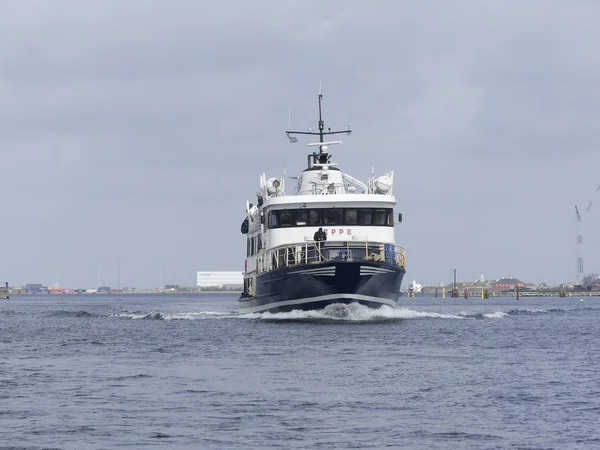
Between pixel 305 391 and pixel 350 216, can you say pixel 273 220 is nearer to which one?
pixel 350 216

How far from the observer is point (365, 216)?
56.9m

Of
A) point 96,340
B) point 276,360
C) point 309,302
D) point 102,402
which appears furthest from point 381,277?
point 102,402

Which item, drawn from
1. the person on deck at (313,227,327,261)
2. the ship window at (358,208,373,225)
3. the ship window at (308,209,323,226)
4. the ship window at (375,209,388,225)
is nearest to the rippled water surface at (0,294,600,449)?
the person on deck at (313,227,327,261)

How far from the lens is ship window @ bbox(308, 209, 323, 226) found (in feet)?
186

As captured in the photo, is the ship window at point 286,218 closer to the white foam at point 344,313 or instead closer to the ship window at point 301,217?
the ship window at point 301,217

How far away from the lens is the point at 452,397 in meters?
25.7

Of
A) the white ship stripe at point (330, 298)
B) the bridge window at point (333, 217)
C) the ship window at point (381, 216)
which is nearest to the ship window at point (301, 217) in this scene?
the bridge window at point (333, 217)

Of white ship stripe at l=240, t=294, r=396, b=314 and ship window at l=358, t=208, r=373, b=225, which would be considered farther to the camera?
ship window at l=358, t=208, r=373, b=225

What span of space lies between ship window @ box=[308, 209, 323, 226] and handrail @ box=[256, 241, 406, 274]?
2234mm

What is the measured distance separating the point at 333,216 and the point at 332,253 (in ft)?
12.1

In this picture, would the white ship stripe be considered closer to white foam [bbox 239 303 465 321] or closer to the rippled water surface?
white foam [bbox 239 303 465 321]

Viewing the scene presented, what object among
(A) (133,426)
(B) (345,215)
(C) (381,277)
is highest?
(B) (345,215)

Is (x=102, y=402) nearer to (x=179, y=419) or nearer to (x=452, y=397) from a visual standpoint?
(x=179, y=419)

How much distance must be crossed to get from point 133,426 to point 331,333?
22.8 metres
